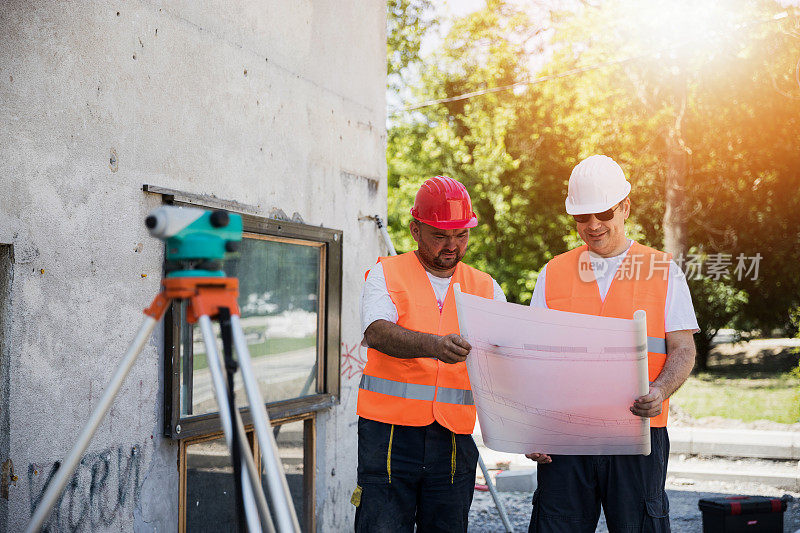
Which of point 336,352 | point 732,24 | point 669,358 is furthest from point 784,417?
point 669,358

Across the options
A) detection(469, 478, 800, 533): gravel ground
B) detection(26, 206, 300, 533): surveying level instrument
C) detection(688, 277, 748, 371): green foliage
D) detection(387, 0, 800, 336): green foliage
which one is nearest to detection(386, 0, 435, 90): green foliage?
detection(387, 0, 800, 336): green foliage

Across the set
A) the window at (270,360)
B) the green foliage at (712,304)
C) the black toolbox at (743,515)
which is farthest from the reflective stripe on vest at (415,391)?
the green foliage at (712,304)

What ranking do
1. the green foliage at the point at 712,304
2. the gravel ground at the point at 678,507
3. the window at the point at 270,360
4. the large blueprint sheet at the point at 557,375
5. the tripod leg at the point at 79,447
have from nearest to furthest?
the tripod leg at the point at 79,447 < the large blueprint sheet at the point at 557,375 < the window at the point at 270,360 < the gravel ground at the point at 678,507 < the green foliage at the point at 712,304

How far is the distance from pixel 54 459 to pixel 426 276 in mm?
1730

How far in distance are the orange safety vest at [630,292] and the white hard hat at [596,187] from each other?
0.21m

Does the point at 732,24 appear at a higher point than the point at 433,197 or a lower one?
higher

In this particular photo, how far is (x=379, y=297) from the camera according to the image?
10.9 feet

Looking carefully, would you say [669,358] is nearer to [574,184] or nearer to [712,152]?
[574,184]

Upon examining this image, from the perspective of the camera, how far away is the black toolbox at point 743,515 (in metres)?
5.37

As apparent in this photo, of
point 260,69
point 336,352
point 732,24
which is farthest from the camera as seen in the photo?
point 732,24

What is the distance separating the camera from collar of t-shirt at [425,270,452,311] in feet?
11.4

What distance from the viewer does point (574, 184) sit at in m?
3.28

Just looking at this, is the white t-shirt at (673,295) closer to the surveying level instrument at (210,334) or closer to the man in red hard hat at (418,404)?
the man in red hard hat at (418,404)

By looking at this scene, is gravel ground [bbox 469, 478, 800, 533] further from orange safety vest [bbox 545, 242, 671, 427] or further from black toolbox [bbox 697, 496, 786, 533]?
orange safety vest [bbox 545, 242, 671, 427]
